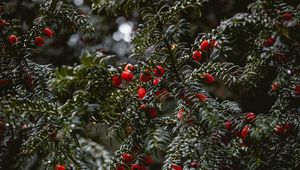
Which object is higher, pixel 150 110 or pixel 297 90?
pixel 297 90

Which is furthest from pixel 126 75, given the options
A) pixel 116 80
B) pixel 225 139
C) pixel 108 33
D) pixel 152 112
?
pixel 108 33

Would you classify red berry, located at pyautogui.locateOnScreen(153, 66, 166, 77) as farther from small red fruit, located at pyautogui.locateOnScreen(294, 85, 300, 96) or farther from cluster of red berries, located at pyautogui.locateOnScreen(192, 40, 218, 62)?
small red fruit, located at pyautogui.locateOnScreen(294, 85, 300, 96)

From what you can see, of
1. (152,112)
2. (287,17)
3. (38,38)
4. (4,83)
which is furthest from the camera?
(38,38)

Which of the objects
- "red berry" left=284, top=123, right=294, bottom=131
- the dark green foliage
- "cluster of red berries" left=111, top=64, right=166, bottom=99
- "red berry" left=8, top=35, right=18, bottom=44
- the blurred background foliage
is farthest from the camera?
the blurred background foliage

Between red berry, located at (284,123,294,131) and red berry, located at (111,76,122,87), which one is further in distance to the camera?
red berry, located at (284,123,294,131)

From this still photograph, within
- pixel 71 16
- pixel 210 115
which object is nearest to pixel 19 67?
pixel 71 16

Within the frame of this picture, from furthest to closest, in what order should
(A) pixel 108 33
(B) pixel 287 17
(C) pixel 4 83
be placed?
(A) pixel 108 33, (C) pixel 4 83, (B) pixel 287 17

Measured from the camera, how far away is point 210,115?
0.88 meters

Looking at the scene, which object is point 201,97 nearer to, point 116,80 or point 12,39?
point 116,80

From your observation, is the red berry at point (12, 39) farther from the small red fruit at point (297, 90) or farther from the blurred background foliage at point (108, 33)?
the blurred background foliage at point (108, 33)

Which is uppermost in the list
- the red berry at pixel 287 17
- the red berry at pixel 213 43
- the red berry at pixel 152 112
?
the red berry at pixel 213 43

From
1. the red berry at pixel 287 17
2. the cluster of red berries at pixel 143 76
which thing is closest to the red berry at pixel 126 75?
the cluster of red berries at pixel 143 76

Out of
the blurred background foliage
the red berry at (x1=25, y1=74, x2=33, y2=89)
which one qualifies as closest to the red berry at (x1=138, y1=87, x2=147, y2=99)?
the red berry at (x1=25, y1=74, x2=33, y2=89)

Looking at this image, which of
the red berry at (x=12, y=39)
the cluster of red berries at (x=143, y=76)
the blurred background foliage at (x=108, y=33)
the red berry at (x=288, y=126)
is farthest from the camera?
the blurred background foliage at (x=108, y=33)
